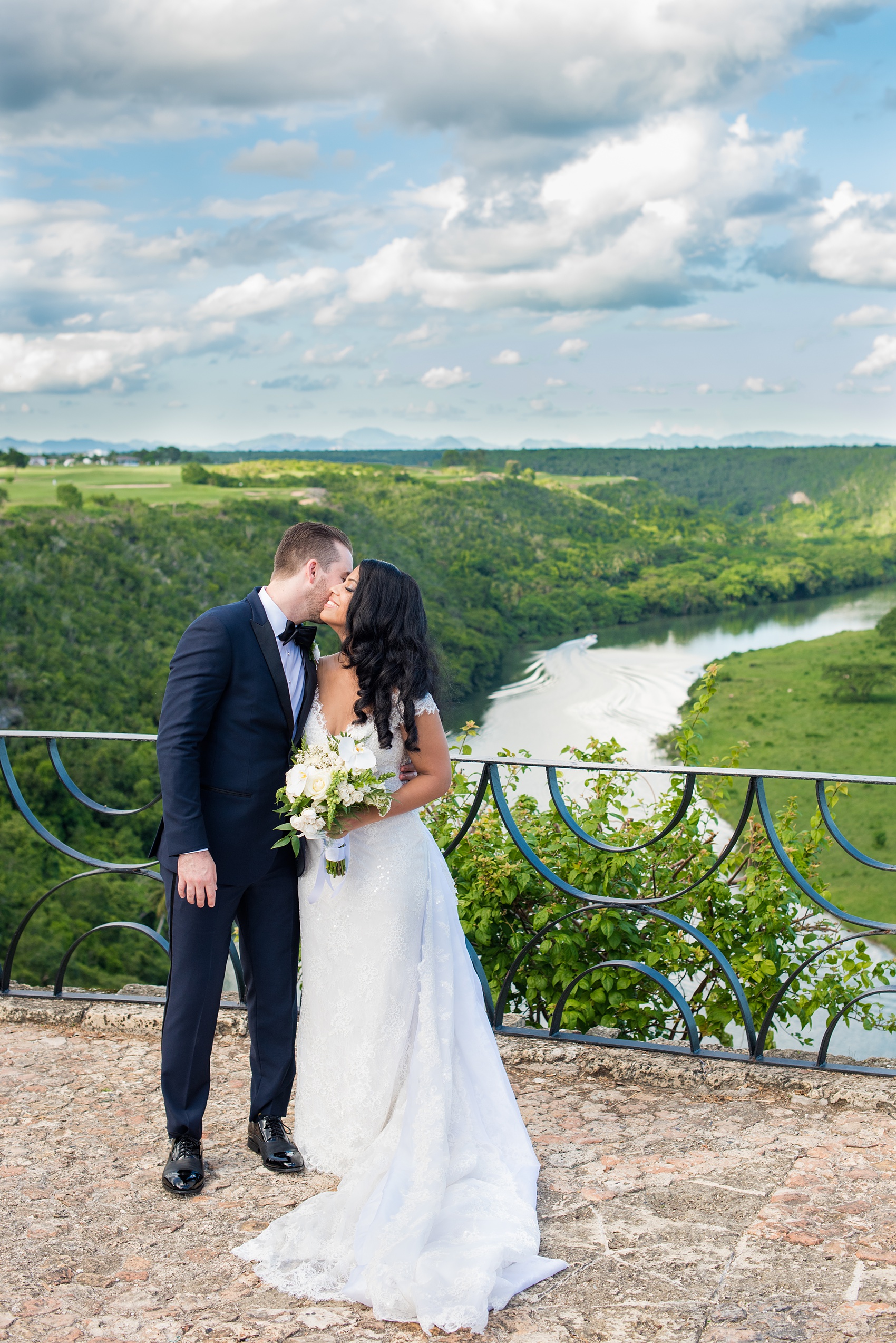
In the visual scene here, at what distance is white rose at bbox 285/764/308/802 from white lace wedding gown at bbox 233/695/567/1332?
4.9 inches

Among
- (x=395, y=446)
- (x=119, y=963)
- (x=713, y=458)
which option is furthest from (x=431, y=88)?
(x=119, y=963)

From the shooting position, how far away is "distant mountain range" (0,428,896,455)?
183 feet

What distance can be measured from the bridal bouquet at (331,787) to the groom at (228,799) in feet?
0.51

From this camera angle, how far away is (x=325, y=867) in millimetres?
2158

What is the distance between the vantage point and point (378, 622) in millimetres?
2033

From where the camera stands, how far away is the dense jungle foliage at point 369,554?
35906 mm

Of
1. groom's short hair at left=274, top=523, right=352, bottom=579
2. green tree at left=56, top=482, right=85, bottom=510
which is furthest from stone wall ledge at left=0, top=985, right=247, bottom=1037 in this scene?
green tree at left=56, top=482, right=85, bottom=510

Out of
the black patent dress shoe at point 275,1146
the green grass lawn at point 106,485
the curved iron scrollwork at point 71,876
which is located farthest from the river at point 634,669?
the black patent dress shoe at point 275,1146

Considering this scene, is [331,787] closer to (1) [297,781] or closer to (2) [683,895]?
(1) [297,781]

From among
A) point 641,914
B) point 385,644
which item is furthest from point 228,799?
point 641,914

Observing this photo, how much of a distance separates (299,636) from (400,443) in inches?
2626

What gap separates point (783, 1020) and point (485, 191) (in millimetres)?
81073

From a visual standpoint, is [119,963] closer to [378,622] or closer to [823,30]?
[378,622]

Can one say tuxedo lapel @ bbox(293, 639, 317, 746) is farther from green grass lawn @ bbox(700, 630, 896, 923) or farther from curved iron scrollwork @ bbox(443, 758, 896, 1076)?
green grass lawn @ bbox(700, 630, 896, 923)
